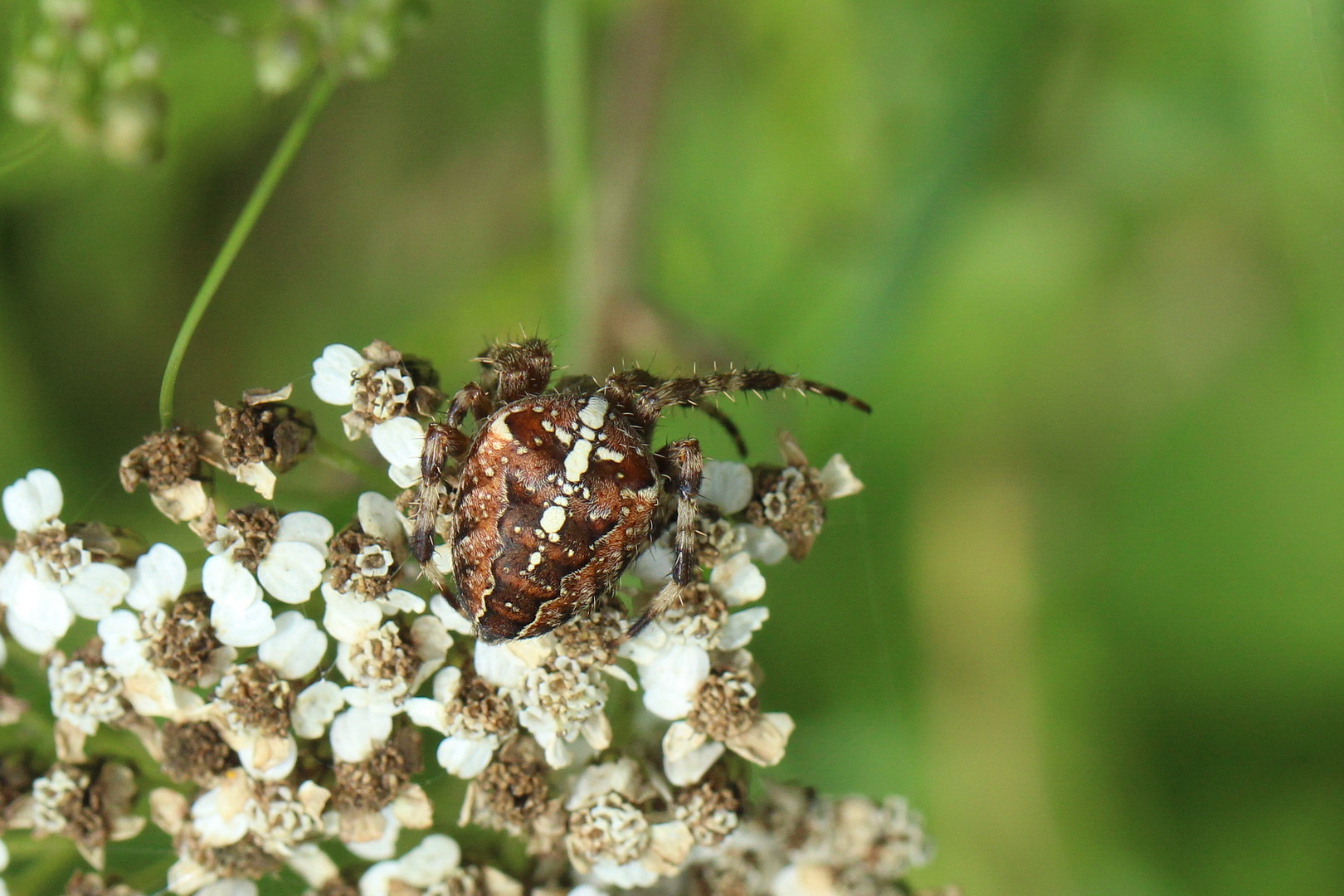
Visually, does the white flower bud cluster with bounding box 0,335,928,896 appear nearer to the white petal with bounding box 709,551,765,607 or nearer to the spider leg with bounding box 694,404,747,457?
the white petal with bounding box 709,551,765,607

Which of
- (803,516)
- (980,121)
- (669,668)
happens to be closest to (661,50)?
(980,121)

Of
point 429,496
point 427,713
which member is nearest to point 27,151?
point 429,496

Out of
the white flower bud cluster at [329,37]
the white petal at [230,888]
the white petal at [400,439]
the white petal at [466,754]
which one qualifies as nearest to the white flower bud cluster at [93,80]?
the white flower bud cluster at [329,37]

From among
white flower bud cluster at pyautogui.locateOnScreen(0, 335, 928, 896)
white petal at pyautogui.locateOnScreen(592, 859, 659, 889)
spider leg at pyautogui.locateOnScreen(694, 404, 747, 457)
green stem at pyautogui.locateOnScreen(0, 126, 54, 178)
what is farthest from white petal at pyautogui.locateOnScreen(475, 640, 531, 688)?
green stem at pyautogui.locateOnScreen(0, 126, 54, 178)

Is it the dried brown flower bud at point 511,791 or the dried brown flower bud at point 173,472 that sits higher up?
the dried brown flower bud at point 173,472

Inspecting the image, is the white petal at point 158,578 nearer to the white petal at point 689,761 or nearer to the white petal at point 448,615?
the white petal at point 448,615
